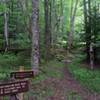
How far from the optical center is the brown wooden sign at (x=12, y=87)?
5.76 meters

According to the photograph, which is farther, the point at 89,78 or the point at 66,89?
the point at 89,78

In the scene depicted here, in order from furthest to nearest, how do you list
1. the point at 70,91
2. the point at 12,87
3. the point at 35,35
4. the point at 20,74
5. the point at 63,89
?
the point at 35,35 → the point at 63,89 → the point at 70,91 → the point at 20,74 → the point at 12,87

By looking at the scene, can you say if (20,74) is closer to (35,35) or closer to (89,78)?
(35,35)

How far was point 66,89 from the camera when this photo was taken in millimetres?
11141

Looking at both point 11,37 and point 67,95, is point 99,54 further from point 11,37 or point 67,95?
point 11,37

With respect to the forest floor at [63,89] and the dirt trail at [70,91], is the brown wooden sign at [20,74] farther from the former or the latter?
the dirt trail at [70,91]

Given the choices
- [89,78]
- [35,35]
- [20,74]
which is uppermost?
[35,35]

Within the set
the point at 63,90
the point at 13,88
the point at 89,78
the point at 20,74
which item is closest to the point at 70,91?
the point at 63,90

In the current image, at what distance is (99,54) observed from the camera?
55.8ft

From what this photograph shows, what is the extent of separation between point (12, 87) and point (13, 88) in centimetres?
4

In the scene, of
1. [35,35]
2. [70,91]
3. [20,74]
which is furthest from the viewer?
[35,35]

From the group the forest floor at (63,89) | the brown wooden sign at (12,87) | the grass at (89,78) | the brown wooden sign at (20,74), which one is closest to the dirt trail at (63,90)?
the forest floor at (63,89)

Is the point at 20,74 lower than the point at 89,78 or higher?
higher

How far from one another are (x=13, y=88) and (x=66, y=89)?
217 inches
